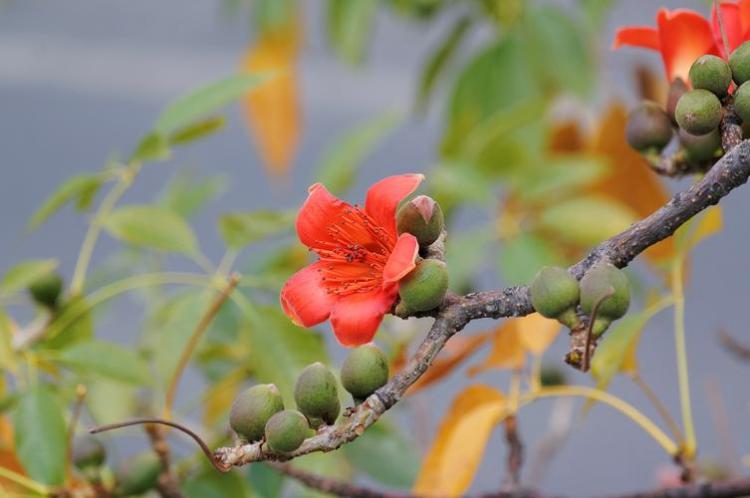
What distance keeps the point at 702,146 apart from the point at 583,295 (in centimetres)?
10

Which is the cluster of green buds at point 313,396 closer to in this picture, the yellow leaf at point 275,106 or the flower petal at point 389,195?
the flower petal at point 389,195

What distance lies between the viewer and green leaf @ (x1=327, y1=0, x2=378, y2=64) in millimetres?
917

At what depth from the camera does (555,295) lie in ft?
0.82

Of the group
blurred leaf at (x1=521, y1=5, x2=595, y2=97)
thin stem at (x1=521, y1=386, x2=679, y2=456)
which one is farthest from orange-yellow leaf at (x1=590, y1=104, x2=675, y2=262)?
thin stem at (x1=521, y1=386, x2=679, y2=456)

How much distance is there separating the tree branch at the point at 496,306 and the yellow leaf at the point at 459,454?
178 millimetres

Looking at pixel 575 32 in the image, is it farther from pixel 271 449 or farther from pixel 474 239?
pixel 271 449

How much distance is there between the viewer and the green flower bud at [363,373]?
27cm

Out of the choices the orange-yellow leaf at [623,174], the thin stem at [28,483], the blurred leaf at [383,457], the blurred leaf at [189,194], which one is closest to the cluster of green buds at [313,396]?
the thin stem at [28,483]

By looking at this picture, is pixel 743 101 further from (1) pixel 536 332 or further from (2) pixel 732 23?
(1) pixel 536 332

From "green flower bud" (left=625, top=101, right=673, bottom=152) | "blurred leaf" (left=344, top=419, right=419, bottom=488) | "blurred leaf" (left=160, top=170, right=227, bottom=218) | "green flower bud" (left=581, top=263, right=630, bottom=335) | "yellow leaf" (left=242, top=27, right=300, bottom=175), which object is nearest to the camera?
"green flower bud" (left=581, top=263, right=630, bottom=335)

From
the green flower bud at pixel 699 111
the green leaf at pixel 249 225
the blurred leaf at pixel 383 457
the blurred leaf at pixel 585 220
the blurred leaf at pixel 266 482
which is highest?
the green flower bud at pixel 699 111

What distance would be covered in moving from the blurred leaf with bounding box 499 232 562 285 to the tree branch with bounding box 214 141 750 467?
1.24 ft

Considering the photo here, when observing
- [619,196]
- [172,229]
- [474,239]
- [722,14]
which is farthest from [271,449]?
[619,196]

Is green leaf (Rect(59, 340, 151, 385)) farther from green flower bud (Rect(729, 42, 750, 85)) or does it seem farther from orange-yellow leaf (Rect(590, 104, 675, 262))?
orange-yellow leaf (Rect(590, 104, 675, 262))
